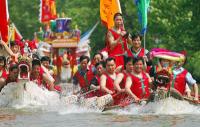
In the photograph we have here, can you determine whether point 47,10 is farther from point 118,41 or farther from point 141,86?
point 141,86

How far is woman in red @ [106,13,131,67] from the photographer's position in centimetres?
1602

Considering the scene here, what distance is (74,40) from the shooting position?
119ft

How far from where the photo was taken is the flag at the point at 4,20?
19359 mm

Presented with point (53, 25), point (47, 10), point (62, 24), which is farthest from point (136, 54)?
point (47, 10)

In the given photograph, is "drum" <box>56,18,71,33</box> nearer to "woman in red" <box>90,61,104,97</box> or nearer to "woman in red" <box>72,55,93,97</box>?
"woman in red" <box>72,55,93,97</box>

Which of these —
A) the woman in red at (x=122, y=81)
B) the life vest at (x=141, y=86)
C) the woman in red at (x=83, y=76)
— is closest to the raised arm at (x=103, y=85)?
the woman in red at (x=122, y=81)

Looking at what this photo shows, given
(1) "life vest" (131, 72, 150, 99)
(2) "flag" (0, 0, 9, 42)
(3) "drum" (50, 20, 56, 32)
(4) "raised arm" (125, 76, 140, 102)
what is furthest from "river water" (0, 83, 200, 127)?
(3) "drum" (50, 20, 56, 32)

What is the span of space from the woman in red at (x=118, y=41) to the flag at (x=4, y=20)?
3.87 meters

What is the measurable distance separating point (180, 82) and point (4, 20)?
619cm

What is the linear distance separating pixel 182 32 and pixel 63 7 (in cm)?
3629

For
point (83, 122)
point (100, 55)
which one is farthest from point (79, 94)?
point (83, 122)

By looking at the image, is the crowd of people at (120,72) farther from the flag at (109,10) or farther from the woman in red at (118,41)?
the flag at (109,10)

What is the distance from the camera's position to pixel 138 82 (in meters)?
14.6

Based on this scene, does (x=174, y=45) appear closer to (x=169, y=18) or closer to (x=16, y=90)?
(x=169, y=18)
